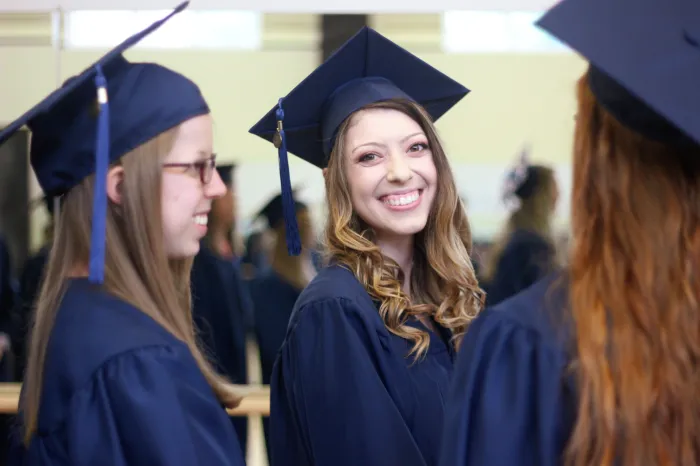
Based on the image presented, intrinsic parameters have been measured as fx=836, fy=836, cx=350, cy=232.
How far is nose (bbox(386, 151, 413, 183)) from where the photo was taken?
210 centimetres

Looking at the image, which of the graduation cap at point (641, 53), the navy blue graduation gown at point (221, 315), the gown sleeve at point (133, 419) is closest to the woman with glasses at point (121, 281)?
the gown sleeve at point (133, 419)

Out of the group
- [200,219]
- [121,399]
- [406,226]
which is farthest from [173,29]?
[121,399]

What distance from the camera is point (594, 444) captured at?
1.07 meters

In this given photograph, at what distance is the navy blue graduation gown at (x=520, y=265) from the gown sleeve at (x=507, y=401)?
322 cm

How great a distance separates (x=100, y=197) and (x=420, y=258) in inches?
41.5

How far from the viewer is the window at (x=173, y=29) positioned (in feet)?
11.9

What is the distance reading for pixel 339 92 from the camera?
2.32 metres

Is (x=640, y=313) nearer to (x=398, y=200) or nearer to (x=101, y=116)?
(x=101, y=116)

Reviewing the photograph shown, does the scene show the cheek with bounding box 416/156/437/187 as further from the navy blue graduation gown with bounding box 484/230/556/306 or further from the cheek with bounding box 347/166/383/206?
the navy blue graduation gown with bounding box 484/230/556/306

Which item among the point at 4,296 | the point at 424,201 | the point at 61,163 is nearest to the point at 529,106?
the point at 424,201

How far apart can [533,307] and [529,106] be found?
3.63 m

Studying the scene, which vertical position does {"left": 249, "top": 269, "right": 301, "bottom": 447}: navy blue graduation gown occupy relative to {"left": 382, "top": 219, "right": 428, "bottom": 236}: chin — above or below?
below

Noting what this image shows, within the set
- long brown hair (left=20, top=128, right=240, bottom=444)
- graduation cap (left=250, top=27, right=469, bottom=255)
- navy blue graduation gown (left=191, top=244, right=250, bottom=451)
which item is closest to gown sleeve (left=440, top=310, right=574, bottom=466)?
long brown hair (left=20, top=128, right=240, bottom=444)

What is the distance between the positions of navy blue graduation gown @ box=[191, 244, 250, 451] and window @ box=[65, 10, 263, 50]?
1036 mm
